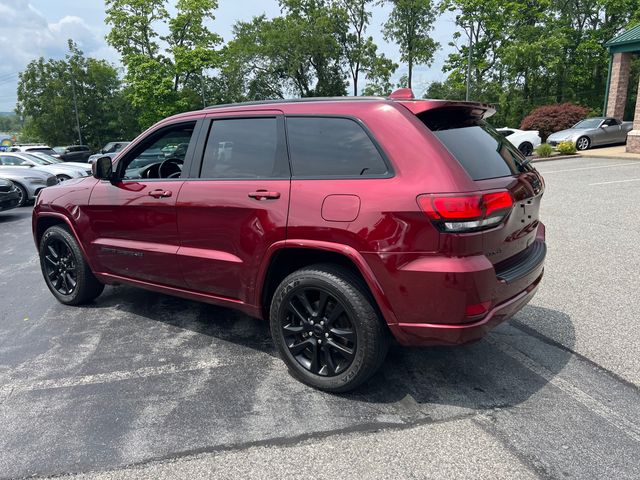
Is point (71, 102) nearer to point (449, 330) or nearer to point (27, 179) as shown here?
point (27, 179)

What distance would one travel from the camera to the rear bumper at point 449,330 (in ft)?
8.59

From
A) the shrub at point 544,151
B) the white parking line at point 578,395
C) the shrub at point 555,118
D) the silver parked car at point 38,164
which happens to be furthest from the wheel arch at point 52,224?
the shrub at point 555,118

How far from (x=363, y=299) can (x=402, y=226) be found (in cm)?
52

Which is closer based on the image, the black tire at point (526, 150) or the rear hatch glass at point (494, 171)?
the rear hatch glass at point (494, 171)

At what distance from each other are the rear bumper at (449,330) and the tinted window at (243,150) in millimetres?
1270

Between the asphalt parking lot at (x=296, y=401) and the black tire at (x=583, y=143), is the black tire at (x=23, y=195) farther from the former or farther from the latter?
the black tire at (x=583, y=143)

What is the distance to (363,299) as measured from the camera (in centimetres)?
279

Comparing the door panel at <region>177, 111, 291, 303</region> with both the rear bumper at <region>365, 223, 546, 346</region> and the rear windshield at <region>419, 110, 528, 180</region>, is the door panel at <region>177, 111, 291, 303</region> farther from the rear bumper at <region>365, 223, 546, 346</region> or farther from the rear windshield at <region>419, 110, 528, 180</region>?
the rear windshield at <region>419, 110, 528, 180</region>

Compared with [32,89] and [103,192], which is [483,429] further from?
[32,89]

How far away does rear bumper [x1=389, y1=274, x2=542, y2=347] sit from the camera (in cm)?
262

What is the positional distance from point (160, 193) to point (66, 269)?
176cm

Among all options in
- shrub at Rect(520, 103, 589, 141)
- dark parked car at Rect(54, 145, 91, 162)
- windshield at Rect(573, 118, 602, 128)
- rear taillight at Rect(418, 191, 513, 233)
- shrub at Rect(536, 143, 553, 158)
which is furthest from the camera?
shrub at Rect(520, 103, 589, 141)

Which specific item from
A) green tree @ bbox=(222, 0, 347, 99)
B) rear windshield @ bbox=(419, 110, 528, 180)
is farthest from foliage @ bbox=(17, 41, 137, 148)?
rear windshield @ bbox=(419, 110, 528, 180)

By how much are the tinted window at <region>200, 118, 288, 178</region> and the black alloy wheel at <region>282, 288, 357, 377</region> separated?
0.87m
